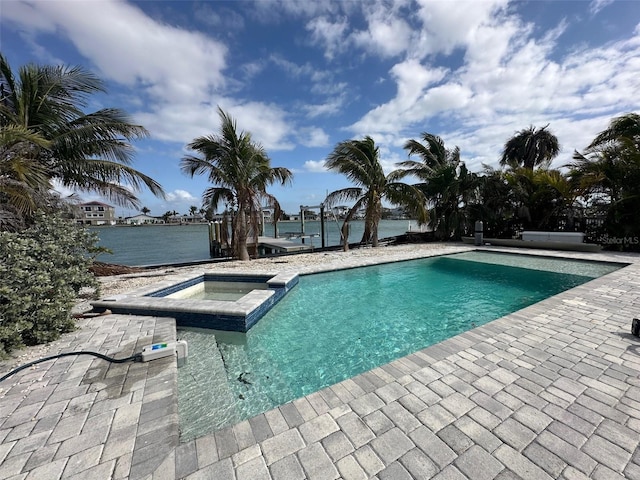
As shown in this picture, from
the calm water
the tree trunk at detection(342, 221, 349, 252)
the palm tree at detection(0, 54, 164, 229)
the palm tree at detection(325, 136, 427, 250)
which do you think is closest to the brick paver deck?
the calm water

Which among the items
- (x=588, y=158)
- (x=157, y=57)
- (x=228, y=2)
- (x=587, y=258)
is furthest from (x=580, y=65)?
(x=157, y=57)

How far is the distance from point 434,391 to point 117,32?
9.15 meters

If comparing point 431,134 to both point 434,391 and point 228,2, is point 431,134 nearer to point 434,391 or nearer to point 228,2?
point 228,2

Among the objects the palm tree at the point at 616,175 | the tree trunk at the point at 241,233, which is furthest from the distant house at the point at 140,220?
the palm tree at the point at 616,175

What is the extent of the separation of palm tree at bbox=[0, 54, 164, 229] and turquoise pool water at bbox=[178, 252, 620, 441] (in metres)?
5.97

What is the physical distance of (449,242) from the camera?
1417 cm

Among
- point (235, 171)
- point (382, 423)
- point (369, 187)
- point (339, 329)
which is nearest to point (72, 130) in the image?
point (235, 171)

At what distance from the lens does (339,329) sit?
15.2 feet

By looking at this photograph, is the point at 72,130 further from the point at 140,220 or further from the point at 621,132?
the point at 140,220

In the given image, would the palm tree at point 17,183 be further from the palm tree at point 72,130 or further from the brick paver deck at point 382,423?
the brick paver deck at point 382,423

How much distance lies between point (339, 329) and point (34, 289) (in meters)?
4.16

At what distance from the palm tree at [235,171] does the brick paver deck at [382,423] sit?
695 cm

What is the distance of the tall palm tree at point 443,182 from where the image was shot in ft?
45.2

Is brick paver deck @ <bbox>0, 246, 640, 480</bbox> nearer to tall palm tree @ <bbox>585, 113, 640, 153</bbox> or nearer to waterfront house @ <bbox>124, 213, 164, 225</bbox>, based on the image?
tall palm tree @ <bbox>585, 113, 640, 153</bbox>
